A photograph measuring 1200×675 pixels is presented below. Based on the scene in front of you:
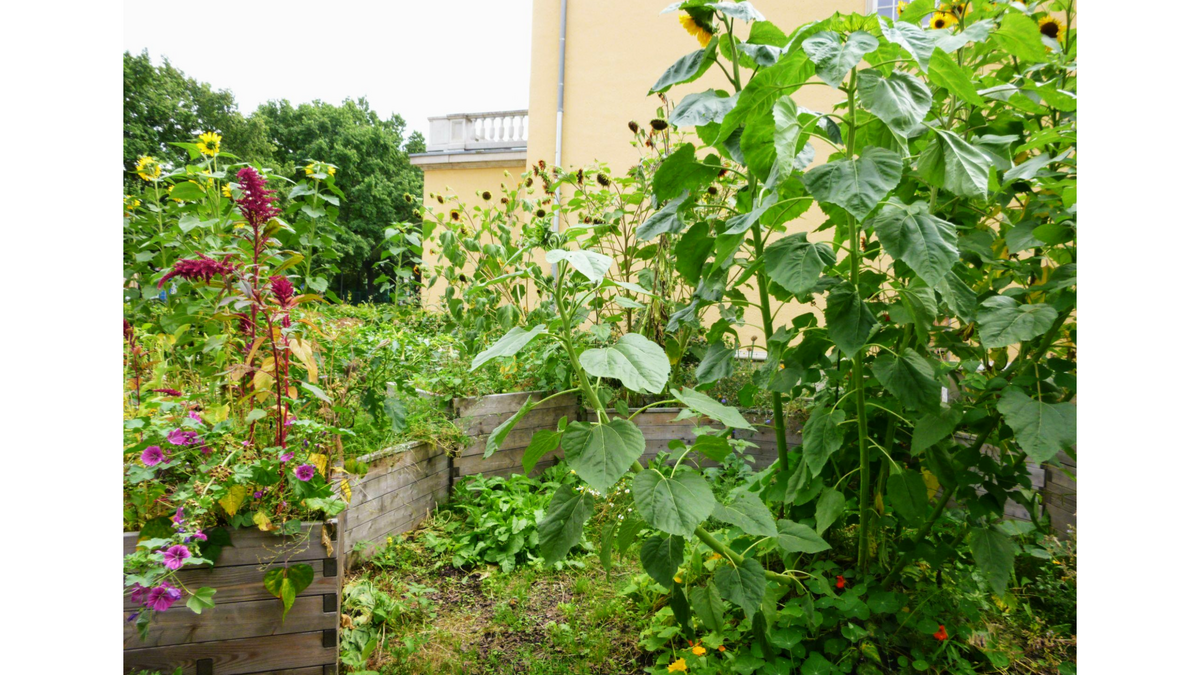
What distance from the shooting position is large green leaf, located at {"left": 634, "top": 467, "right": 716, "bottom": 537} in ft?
3.29

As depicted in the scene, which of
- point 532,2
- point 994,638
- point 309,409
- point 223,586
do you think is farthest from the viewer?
point 532,2

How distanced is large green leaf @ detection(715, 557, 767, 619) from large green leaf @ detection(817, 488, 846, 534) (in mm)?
228

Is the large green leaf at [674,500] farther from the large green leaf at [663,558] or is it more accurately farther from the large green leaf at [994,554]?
the large green leaf at [994,554]

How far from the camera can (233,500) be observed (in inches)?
55.4

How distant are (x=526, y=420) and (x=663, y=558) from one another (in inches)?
75.5

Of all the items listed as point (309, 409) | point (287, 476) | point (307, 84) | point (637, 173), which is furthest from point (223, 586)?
point (307, 84)

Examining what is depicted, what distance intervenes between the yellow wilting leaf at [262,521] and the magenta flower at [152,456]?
0.84 feet

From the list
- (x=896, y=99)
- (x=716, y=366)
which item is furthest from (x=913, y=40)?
(x=716, y=366)

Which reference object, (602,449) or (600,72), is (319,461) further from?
(600,72)

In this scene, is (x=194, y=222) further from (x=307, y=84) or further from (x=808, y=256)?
(x=307, y=84)

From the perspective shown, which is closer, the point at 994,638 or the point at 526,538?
the point at 994,638

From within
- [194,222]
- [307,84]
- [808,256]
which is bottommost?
[808,256]

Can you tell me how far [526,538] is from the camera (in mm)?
2375

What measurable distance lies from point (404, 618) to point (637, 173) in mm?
2461
